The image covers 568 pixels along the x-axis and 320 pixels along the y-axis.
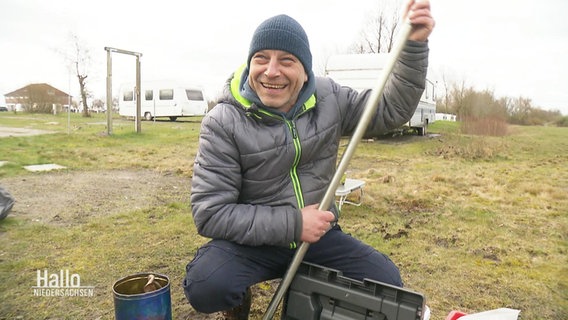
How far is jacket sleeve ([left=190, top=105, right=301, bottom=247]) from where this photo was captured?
2.04 metres

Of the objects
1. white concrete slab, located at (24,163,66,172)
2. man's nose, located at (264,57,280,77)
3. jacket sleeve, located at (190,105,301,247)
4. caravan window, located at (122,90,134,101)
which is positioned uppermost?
caravan window, located at (122,90,134,101)

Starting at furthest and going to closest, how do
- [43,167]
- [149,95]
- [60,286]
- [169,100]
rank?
1. [149,95]
2. [169,100]
3. [43,167]
4. [60,286]

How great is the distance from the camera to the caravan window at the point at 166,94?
2350 centimetres

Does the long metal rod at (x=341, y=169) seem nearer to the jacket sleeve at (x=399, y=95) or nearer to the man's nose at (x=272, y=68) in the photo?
the jacket sleeve at (x=399, y=95)

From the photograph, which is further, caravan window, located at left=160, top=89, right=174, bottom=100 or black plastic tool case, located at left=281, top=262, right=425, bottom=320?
caravan window, located at left=160, top=89, right=174, bottom=100

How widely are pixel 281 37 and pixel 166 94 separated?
75.1 ft

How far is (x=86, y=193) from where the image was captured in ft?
19.4

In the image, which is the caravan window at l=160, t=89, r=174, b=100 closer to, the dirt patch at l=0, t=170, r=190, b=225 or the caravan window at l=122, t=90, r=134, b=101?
the caravan window at l=122, t=90, r=134, b=101

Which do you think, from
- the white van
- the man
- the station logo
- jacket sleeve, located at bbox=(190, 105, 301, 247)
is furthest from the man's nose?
the white van

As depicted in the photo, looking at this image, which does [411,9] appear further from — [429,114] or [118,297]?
[429,114]

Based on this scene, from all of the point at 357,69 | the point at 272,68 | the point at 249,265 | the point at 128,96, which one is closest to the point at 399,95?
the point at 272,68

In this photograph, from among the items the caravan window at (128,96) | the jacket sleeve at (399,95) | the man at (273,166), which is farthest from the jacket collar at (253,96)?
the caravan window at (128,96)

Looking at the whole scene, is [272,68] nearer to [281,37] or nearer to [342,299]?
[281,37]

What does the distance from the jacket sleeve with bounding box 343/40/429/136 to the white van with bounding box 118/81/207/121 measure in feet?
71.1
